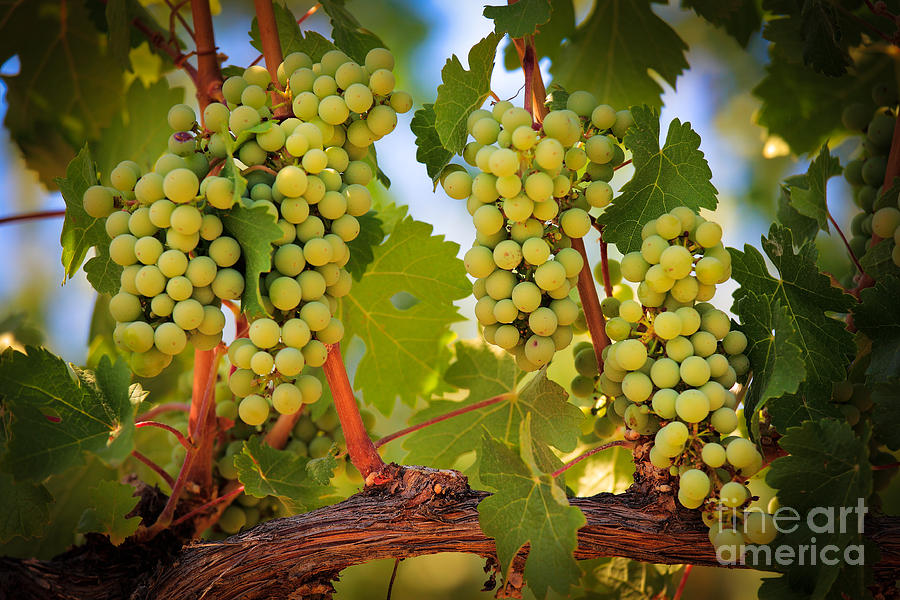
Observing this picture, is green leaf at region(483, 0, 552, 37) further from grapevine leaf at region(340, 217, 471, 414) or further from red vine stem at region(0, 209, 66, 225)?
red vine stem at region(0, 209, 66, 225)

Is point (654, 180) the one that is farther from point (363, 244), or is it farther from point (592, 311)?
point (363, 244)

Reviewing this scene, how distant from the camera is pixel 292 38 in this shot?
4.25 ft

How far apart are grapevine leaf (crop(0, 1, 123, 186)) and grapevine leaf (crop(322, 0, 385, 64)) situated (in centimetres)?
75

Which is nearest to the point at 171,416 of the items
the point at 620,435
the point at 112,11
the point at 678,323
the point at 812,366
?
the point at 112,11

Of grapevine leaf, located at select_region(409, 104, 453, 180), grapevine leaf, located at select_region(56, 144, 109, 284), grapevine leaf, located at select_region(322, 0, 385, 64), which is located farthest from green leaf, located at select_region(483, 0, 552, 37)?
grapevine leaf, located at select_region(56, 144, 109, 284)

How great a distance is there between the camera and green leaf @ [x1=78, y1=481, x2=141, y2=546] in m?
1.13

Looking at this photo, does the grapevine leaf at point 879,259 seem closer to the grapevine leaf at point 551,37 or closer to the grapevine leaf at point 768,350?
the grapevine leaf at point 768,350

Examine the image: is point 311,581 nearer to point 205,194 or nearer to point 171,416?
point 205,194

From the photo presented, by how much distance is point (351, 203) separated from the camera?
→ 1.02m

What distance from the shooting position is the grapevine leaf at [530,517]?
92cm

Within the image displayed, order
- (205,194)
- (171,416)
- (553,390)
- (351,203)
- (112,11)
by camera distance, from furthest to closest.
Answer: (171,416), (112,11), (553,390), (351,203), (205,194)

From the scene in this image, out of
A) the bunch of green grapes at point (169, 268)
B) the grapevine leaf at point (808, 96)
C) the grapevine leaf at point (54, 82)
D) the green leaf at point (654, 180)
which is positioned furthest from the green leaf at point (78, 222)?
the grapevine leaf at point (808, 96)

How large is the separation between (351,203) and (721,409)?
54 cm

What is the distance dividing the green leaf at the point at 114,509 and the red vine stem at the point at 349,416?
346 millimetres
